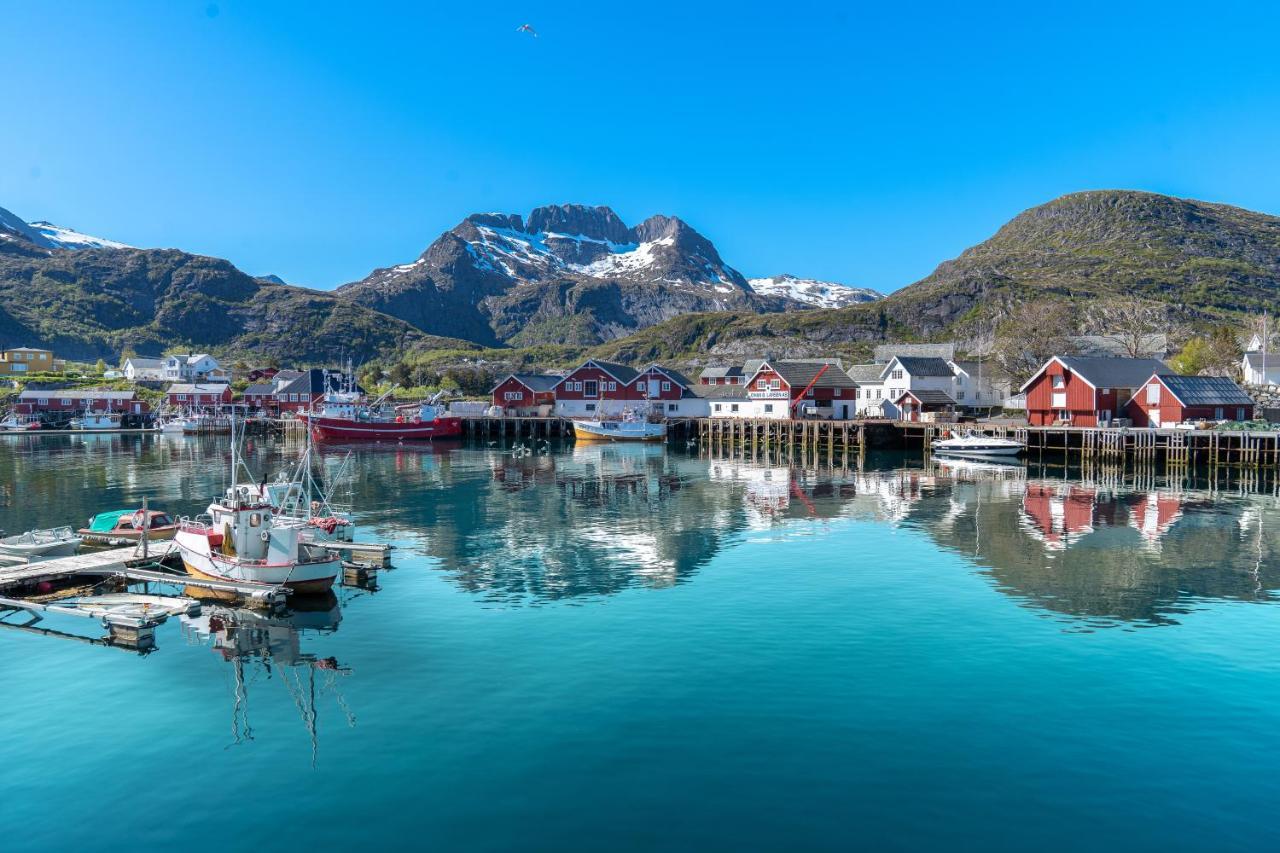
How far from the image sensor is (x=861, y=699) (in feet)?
48.5

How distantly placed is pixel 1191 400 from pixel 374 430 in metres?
74.7

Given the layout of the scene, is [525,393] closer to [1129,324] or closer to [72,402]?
[72,402]

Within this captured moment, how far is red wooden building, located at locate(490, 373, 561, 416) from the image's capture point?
330 ft

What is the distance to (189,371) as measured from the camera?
148875mm

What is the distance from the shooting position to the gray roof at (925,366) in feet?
290

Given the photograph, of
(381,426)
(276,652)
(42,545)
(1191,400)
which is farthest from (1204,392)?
(381,426)

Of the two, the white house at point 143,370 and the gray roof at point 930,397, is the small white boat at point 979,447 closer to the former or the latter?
the gray roof at point 930,397

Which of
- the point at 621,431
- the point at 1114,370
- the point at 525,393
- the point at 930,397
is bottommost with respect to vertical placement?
the point at 621,431

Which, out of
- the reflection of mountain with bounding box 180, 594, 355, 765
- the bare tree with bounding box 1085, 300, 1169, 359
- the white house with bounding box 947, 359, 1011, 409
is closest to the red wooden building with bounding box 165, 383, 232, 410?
the white house with bounding box 947, 359, 1011, 409

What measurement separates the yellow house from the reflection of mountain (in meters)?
151

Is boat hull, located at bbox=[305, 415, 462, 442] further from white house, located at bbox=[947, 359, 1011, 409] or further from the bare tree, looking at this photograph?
the bare tree

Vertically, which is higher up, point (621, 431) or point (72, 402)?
point (72, 402)

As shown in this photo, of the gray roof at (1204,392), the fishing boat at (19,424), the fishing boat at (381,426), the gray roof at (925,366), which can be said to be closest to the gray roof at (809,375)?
the gray roof at (925,366)

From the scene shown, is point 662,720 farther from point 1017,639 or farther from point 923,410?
point 923,410
